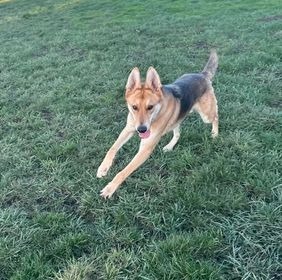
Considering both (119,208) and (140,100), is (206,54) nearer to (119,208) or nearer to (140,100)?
(140,100)

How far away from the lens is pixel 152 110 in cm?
475

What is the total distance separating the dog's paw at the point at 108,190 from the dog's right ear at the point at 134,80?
3.73 feet

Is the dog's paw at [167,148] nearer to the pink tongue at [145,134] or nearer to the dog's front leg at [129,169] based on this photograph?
the dog's front leg at [129,169]

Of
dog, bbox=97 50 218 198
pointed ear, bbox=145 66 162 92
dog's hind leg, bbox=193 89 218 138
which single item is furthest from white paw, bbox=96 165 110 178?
dog's hind leg, bbox=193 89 218 138

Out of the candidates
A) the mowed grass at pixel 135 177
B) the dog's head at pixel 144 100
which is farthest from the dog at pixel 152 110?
the mowed grass at pixel 135 177

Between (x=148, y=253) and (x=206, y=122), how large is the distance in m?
2.62

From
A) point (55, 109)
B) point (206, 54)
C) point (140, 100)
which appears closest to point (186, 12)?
point (206, 54)

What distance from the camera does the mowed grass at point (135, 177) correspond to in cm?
367

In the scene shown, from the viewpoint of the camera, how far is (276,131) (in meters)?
5.76

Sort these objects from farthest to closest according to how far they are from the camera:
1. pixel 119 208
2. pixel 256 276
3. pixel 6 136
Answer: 1. pixel 6 136
2. pixel 119 208
3. pixel 256 276

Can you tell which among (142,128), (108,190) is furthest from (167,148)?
(108,190)

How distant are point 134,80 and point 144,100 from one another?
0.34 metres

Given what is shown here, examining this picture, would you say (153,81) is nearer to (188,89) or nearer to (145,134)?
(145,134)

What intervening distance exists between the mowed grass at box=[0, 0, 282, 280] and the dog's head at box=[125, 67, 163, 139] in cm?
66
